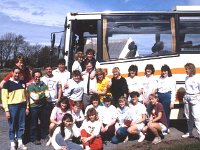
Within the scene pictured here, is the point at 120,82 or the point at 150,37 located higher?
the point at 150,37

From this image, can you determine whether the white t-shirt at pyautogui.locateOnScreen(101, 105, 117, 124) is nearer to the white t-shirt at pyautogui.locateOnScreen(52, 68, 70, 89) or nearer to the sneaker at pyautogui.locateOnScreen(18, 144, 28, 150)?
the white t-shirt at pyautogui.locateOnScreen(52, 68, 70, 89)

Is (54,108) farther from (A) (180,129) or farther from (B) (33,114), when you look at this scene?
(A) (180,129)

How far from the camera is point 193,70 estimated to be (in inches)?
347

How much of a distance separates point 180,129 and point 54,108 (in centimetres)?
355

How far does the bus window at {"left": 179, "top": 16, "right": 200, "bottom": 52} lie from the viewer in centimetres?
1019

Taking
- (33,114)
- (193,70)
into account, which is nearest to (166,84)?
(193,70)

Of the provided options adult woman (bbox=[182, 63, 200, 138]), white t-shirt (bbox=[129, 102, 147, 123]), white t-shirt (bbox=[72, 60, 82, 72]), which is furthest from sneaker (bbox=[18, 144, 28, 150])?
adult woman (bbox=[182, 63, 200, 138])

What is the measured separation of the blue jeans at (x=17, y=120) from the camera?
28.0 ft

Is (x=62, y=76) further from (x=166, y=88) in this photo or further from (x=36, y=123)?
(x=166, y=88)

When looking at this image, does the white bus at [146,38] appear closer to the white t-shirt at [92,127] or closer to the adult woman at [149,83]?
the adult woman at [149,83]

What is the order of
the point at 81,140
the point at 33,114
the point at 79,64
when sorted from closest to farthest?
the point at 81,140 < the point at 33,114 < the point at 79,64

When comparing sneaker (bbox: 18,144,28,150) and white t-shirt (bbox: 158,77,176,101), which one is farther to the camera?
white t-shirt (bbox: 158,77,176,101)

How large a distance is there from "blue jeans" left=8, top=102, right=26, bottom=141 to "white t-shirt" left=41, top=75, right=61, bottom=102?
2.82ft

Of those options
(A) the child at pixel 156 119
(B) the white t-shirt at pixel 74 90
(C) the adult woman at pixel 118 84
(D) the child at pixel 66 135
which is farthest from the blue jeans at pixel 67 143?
(C) the adult woman at pixel 118 84
